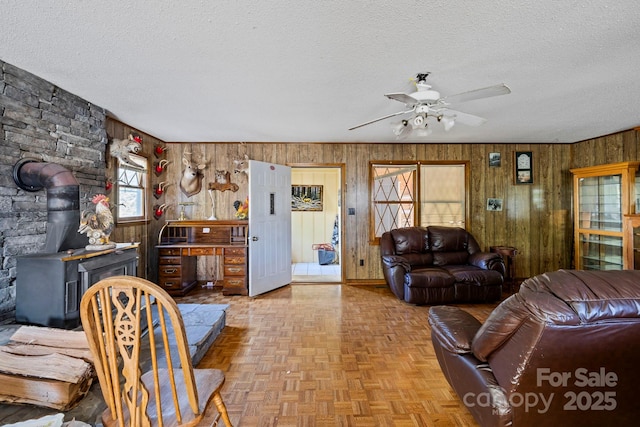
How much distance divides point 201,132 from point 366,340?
3554 mm

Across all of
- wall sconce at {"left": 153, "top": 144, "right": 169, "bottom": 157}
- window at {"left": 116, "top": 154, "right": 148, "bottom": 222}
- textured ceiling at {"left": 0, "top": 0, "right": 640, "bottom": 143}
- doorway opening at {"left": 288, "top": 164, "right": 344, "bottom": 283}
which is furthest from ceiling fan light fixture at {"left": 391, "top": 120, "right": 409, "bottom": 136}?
doorway opening at {"left": 288, "top": 164, "right": 344, "bottom": 283}

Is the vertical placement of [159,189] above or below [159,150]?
below

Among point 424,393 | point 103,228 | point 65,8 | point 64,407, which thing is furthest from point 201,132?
point 424,393

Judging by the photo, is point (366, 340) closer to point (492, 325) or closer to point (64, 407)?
point (492, 325)

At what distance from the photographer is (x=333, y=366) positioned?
242cm

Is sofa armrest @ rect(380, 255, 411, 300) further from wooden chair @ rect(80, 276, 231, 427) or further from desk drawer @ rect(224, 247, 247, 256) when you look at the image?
A: wooden chair @ rect(80, 276, 231, 427)

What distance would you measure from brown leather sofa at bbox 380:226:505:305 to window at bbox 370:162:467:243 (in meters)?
0.55

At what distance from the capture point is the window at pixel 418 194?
5113mm

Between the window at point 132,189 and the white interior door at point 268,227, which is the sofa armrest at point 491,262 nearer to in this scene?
the white interior door at point 268,227

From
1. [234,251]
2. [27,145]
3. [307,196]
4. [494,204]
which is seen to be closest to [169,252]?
[234,251]

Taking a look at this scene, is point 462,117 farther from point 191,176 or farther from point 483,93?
point 191,176

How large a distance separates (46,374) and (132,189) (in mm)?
2972

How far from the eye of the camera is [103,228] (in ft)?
8.84

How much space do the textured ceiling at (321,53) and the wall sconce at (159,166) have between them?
4.28 feet
